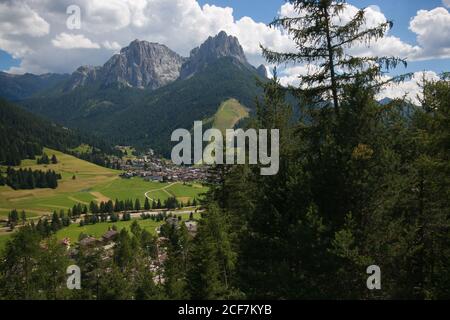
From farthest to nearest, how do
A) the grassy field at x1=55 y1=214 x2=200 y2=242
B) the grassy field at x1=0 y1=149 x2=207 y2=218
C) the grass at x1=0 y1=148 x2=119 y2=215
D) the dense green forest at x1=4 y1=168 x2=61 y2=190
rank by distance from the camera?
the dense green forest at x1=4 y1=168 x2=61 y2=190 → the grassy field at x1=0 y1=149 x2=207 y2=218 → the grass at x1=0 y1=148 x2=119 y2=215 → the grassy field at x1=55 y1=214 x2=200 y2=242

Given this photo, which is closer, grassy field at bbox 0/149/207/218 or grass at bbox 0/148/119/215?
grass at bbox 0/148/119/215

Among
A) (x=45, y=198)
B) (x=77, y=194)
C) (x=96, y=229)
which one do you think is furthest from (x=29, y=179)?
(x=96, y=229)

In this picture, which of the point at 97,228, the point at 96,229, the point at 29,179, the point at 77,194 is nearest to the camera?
the point at 96,229

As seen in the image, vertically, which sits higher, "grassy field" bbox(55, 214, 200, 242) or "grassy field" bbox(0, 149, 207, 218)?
"grassy field" bbox(0, 149, 207, 218)

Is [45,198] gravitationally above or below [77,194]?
below

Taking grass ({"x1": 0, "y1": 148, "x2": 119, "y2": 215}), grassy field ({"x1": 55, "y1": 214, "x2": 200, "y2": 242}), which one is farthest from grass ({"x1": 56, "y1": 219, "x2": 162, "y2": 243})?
grass ({"x1": 0, "y1": 148, "x2": 119, "y2": 215})

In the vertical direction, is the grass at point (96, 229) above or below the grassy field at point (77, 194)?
below

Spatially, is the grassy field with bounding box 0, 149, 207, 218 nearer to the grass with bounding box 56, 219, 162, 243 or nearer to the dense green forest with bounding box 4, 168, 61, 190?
the dense green forest with bounding box 4, 168, 61, 190

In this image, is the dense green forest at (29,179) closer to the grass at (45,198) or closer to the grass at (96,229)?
the grass at (45,198)

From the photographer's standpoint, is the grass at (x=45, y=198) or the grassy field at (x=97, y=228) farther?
the grass at (x=45, y=198)

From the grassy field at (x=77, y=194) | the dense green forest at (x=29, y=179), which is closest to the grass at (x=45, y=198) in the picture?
the grassy field at (x=77, y=194)

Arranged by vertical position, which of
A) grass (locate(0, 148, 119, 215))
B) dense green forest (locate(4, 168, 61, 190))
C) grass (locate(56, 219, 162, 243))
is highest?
dense green forest (locate(4, 168, 61, 190))

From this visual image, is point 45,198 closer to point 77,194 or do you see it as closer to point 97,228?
point 77,194
